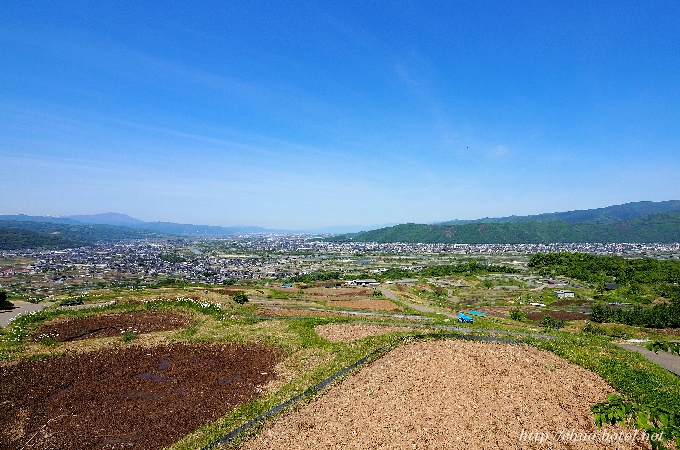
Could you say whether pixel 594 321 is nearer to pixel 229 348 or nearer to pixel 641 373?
pixel 641 373

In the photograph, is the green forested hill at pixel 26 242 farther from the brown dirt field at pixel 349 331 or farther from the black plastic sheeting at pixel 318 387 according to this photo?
the black plastic sheeting at pixel 318 387

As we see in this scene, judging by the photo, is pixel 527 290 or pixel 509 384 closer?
pixel 509 384

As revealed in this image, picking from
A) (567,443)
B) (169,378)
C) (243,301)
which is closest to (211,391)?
(169,378)

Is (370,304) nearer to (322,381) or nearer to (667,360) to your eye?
(322,381)

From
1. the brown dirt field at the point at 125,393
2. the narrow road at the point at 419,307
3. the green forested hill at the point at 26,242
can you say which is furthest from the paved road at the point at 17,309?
the green forested hill at the point at 26,242

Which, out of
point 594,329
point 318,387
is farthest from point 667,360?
point 318,387
